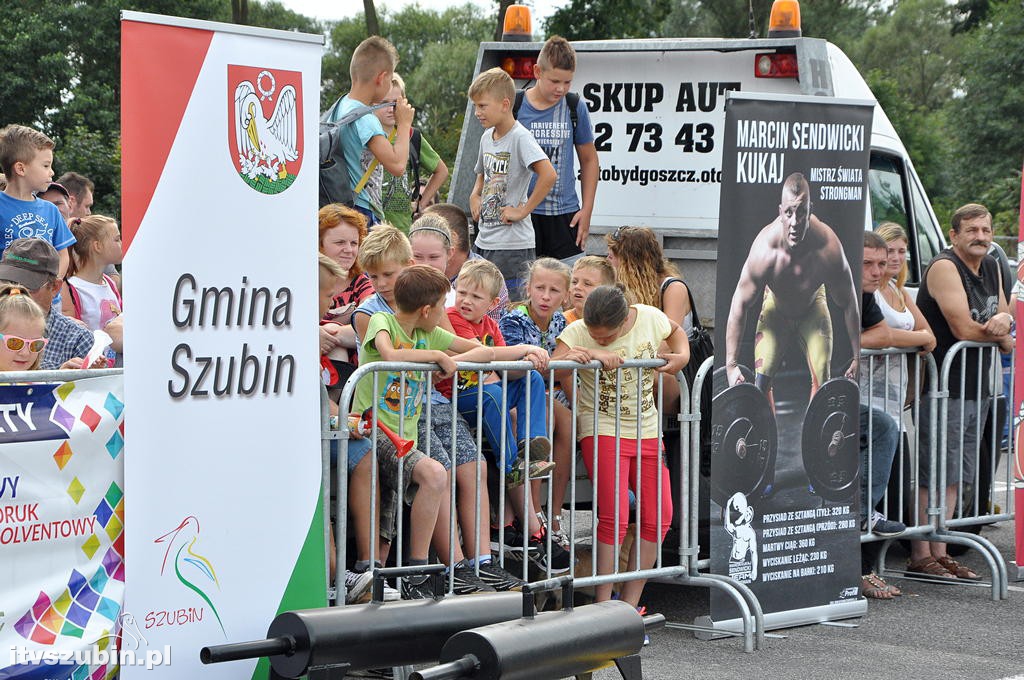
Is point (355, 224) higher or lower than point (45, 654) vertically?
higher

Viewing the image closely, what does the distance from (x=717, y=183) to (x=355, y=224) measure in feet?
11.1

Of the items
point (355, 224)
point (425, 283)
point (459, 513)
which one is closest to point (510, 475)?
point (459, 513)

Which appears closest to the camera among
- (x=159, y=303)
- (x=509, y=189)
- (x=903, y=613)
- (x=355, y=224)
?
(x=159, y=303)

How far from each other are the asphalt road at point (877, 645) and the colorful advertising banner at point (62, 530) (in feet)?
7.41

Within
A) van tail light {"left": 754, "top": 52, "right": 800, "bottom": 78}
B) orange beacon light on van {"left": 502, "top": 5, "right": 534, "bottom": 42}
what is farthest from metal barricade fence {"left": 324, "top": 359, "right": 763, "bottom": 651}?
orange beacon light on van {"left": 502, "top": 5, "right": 534, "bottom": 42}

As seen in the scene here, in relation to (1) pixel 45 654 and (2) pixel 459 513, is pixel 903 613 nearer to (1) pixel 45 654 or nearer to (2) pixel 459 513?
(2) pixel 459 513

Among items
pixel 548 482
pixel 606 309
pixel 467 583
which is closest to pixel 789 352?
pixel 606 309

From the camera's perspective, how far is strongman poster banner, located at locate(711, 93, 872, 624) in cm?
689

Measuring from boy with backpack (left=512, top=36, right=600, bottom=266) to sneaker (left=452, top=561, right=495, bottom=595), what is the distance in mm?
3480

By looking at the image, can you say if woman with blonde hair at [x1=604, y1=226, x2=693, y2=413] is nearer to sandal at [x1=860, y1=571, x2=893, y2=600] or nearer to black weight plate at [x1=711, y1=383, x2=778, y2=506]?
black weight plate at [x1=711, y1=383, x2=778, y2=506]

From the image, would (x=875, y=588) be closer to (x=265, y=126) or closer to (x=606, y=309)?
(x=606, y=309)

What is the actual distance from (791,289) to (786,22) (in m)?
2.99

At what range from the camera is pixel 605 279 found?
24.0ft

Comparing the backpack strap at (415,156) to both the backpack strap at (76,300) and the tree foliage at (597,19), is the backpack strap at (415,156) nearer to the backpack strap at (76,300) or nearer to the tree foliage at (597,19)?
the backpack strap at (76,300)
